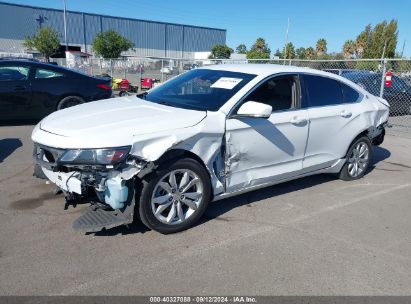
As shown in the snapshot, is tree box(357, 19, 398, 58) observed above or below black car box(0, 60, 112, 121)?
above

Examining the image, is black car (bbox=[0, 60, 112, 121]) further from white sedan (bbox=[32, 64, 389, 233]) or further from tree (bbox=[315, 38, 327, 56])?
tree (bbox=[315, 38, 327, 56])

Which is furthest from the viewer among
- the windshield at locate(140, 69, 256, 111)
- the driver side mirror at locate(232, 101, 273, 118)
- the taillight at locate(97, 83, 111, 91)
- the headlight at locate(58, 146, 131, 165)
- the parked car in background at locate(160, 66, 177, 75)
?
the parked car in background at locate(160, 66, 177, 75)

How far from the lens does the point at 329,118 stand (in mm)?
5137

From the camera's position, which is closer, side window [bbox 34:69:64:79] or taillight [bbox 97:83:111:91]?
side window [bbox 34:69:64:79]

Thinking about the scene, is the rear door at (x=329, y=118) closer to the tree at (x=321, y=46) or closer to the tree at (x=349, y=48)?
the tree at (x=349, y=48)

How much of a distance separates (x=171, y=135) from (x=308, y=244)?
168cm

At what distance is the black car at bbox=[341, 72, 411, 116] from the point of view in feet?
39.5

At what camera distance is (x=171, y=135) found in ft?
12.0

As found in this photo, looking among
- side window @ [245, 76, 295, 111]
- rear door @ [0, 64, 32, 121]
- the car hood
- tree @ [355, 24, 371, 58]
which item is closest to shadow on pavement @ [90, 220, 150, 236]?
the car hood

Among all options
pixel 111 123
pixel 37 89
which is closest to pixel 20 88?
pixel 37 89

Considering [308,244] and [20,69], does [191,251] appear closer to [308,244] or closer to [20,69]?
[308,244]

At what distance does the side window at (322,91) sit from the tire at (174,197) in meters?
1.93

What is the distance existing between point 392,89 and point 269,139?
980 centimetres

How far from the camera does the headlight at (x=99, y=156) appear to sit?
11.2 feet
